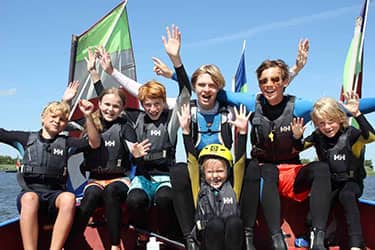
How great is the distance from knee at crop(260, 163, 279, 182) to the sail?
5.58m

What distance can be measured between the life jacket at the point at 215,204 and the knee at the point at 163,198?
38 cm

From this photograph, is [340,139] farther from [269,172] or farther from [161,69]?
[161,69]

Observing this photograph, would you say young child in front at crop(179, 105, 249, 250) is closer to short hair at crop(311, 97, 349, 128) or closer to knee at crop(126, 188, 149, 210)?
knee at crop(126, 188, 149, 210)

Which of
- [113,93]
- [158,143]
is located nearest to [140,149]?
[158,143]

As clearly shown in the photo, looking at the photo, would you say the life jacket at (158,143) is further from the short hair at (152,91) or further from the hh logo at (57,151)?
the hh logo at (57,151)

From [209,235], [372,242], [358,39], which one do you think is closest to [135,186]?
[209,235]

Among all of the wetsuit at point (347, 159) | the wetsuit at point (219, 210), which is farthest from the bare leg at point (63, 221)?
the wetsuit at point (347, 159)

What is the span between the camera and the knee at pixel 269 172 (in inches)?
167

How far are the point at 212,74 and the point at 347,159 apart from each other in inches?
55.3

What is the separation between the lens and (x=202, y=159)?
422 centimetres

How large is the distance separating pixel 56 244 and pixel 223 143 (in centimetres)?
168

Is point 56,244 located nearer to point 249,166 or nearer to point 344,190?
point 249,166

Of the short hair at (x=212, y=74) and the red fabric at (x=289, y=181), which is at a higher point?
the short hair at (x=212, y=74)

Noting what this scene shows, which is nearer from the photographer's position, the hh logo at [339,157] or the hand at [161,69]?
the hh logo at [339,157]
